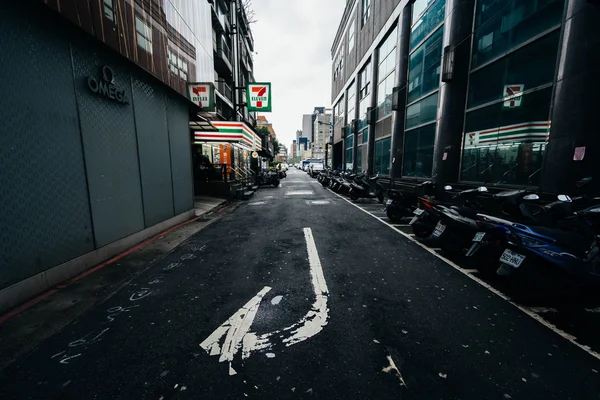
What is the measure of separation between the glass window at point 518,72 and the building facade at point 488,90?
0.03 meters

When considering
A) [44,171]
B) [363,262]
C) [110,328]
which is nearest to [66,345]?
[110,328]

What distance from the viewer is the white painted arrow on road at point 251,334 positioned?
242 centimetres

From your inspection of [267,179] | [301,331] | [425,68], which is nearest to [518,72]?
[425,68]

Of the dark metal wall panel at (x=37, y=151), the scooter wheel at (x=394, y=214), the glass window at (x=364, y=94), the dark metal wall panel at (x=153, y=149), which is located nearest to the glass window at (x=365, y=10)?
the glass window at (x=364, y=94)

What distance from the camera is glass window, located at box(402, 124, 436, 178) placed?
12469mm

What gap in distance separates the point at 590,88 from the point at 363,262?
245 inches

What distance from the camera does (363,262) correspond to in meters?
4.71

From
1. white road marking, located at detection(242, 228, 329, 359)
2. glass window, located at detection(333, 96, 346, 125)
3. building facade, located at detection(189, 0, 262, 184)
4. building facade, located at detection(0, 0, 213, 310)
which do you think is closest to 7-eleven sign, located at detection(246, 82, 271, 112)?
building facade, located at detection(189, 0, 262, 184)

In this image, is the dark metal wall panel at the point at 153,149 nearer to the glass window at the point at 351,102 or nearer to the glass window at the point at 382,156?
the glass window at the point at 382,156

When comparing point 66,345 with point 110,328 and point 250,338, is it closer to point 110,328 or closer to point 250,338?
point 110,328

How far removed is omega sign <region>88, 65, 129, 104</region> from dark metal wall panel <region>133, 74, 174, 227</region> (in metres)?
0.64

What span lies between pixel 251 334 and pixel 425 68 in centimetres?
1521

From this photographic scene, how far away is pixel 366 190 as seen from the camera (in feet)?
43.7

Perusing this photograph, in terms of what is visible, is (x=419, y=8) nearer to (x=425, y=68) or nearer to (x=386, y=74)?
(x=425, y=68)
